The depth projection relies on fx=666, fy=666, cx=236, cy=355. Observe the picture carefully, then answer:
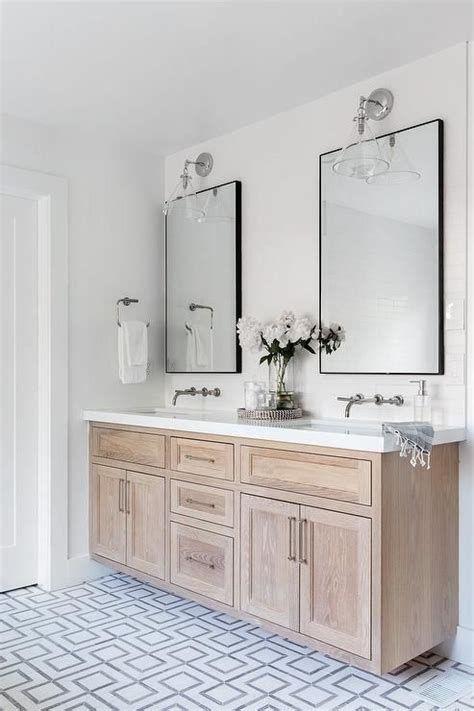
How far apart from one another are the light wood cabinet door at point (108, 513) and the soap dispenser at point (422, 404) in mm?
1506

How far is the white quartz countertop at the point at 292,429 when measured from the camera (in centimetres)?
226

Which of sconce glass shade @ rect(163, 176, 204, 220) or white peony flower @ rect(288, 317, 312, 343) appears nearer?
white peony flower @ rect(288, 317, 312, 343)

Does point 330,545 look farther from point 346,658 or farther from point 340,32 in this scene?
point 340,32

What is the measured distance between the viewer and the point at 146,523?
10.4 feet

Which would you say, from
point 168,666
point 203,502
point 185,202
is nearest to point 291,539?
point 203,502

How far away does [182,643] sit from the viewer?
2693 mm

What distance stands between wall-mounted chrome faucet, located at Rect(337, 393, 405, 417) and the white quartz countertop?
0.08 metres

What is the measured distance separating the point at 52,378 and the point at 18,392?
0.60ft

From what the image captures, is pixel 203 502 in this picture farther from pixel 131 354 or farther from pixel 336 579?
pixel 131 354

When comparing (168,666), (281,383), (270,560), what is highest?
(281,383)

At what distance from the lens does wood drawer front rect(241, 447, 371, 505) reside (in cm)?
228

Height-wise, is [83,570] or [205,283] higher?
[205,283]

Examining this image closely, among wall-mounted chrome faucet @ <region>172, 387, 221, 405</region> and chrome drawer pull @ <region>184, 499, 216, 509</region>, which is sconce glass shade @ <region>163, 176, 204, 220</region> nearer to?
Result: wall-mounted chrome faucet @ <region>172, 387, 221, 405</region>

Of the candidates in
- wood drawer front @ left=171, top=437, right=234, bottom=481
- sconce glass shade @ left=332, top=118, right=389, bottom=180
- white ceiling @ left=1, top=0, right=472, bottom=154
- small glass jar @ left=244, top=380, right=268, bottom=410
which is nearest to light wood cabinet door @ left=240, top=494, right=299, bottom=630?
wood drawer front @ left=171, top=437, right=234, bottom=481
